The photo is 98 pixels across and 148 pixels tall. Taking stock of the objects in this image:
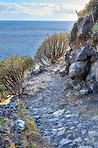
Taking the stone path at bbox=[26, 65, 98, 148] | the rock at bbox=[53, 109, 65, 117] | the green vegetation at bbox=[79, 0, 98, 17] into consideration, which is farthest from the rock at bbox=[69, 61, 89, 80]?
the green vegetation at bbox=[79, 0, 98, 17]

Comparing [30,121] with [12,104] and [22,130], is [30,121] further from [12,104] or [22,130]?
[12,104]

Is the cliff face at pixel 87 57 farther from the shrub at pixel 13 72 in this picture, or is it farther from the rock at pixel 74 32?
the shrub at pixel 13 72

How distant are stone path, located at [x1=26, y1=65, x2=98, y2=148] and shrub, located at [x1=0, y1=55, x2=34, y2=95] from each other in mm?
1859

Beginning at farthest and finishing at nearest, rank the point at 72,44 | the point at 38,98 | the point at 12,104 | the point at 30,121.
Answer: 1. the point at 72,44
2. the point at 38,98
3. the point at 12,104
4. the point at 30,121

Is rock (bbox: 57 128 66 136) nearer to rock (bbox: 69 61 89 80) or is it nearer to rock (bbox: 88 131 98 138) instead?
rock (bbox: 88 131 98 138)

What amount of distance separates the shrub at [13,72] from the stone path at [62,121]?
73.2 inches

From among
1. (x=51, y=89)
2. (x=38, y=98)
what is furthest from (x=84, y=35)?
(x=38, y=98)

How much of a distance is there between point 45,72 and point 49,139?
951 centimetres

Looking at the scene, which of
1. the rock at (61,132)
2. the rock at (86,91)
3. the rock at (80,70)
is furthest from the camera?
the rock at (80,70)

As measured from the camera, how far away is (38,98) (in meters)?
8.33

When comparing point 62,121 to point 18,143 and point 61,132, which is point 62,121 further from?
point 18,143

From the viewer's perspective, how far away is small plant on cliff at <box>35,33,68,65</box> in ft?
55.7

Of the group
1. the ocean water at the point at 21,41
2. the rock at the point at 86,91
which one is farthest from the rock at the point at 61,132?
the ocean water at the point at 21,41

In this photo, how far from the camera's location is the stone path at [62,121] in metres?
4.32
